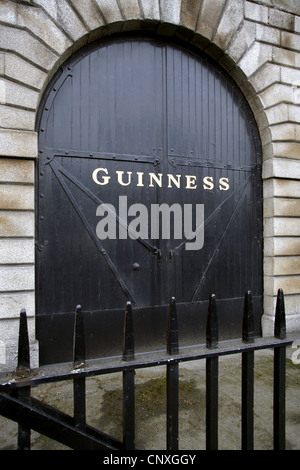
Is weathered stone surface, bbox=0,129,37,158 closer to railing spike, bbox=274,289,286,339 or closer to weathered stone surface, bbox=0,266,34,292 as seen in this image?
weathered stone surface, bbox=0,266,34,292

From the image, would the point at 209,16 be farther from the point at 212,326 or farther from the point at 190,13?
the point at 212,326

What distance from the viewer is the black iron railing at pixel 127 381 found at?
→ 60.1 inches

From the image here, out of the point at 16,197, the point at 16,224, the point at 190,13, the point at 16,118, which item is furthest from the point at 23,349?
the point at 190,13

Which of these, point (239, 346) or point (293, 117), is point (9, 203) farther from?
point (293, 117)

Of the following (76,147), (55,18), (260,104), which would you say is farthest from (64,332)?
(260,104)

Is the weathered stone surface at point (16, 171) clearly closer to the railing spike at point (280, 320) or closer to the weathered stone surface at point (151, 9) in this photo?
the weathered stone surface at point (151, 9)

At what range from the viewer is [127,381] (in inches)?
67.6

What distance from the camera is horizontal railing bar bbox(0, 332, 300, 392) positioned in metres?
1.51

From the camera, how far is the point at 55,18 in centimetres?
410

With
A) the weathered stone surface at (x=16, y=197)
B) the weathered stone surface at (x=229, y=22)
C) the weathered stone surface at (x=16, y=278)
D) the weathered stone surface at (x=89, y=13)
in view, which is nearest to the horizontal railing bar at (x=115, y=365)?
the weathered stone surface at (x=16, y=278)

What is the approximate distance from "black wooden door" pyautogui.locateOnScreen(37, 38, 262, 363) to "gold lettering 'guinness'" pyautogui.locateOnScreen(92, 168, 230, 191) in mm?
17

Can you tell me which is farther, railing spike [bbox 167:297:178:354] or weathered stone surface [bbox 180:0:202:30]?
weathered stone surface [bbox 180:0:202:30]

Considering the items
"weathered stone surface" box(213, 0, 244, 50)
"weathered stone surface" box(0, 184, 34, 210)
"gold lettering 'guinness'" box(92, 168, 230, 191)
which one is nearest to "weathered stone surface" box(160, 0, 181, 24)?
"weathered stone surface" box(213, 0, 244, 50)

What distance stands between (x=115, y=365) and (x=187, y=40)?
17.5ft
